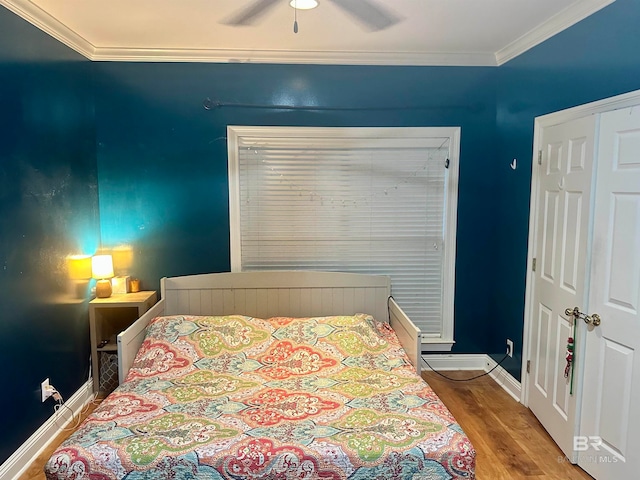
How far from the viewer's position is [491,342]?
3.75 metres

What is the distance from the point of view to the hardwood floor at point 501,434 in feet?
8.04

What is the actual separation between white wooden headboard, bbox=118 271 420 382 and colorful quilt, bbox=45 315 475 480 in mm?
314

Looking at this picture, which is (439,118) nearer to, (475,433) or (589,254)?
(589,254)

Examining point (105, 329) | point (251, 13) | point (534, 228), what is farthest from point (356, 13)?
point (105, 329)

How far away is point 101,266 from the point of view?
10.9 feet

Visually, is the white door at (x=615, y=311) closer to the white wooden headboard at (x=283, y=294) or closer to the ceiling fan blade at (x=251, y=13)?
the white wooden headboard at (x=283, y=294)

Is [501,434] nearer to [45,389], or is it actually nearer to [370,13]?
[370,13]

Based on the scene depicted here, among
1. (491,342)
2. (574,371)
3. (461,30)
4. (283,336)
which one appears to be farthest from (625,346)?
(461,30)

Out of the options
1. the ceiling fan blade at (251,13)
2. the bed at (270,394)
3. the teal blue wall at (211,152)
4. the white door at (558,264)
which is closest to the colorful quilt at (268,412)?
the bed at (270,394)

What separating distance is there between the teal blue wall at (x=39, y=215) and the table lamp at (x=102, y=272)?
0.14 metres

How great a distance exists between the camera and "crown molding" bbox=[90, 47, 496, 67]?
335 cm

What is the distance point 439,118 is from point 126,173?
8.21 ft

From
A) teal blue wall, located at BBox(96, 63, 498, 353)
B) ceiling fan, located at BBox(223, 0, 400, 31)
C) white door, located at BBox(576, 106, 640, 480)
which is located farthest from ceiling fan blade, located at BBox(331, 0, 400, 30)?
white door, located at BBox(576, 106, 640, 480)

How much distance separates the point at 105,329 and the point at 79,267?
542 millimetres
